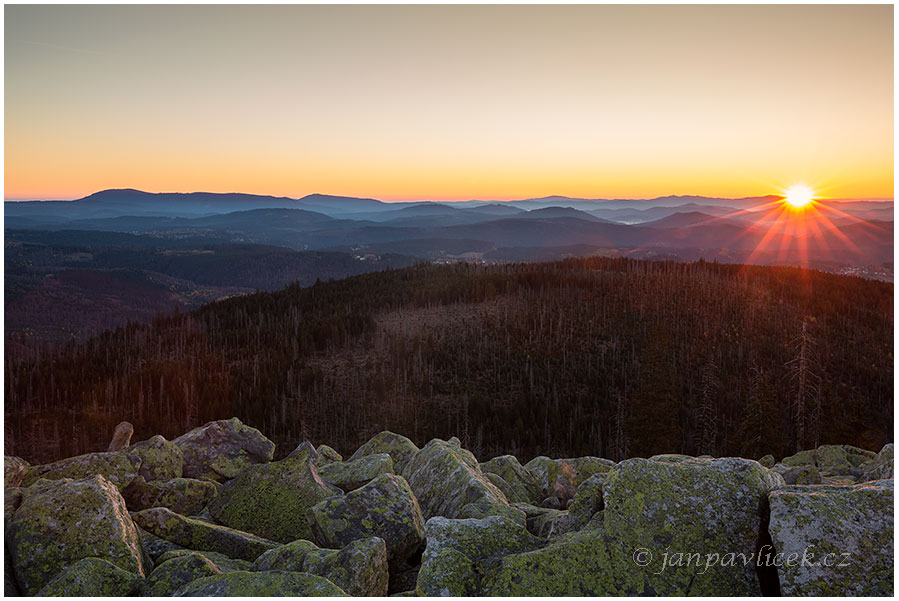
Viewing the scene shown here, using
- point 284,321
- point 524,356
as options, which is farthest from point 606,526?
point 284,321

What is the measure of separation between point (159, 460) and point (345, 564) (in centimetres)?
878

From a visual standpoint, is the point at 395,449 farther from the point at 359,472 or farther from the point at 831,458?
the point at 831,458

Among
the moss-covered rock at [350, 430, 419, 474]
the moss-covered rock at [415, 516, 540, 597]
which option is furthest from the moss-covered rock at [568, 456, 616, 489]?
the moss-covered rock at [415, 516, 540, 597]

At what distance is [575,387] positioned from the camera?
6297 centimetres

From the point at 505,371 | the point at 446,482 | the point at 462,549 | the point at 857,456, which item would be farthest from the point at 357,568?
the point at 505,371

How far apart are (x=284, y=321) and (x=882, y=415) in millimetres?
83197

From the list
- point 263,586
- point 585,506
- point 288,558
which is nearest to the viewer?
point 263,586

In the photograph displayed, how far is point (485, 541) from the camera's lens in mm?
8375

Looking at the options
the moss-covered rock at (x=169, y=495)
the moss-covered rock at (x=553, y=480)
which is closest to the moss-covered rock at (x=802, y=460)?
the moss-covered rock at (x=553, y=480)

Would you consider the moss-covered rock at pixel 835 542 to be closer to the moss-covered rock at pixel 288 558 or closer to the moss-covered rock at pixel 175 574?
the moss-covered rock at pixel 288 558

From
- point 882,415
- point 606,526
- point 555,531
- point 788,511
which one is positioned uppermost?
point 788,511

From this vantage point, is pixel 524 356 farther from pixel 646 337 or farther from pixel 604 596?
pixel 604 596

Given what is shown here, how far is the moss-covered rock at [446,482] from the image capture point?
1134 centimetres

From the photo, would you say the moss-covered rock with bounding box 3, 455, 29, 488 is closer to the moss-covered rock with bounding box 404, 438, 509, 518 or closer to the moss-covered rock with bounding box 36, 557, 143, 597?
the moss-covered rock with bounding box 36, 557, 143, 597
